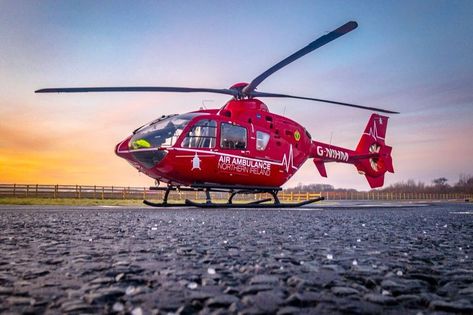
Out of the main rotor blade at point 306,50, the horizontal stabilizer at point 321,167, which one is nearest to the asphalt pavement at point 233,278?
the main rotor blade at point 306,50

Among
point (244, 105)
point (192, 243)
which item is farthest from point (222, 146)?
point (192, 243)

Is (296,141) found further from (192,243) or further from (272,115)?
(192,243)

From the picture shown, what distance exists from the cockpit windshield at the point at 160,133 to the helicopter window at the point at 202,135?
0.96 feet

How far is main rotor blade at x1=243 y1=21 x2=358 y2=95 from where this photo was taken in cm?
761

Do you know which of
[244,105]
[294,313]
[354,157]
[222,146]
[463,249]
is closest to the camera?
[294,313]

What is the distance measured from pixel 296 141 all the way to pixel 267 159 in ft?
5.71

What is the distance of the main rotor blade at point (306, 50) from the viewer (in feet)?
25.0

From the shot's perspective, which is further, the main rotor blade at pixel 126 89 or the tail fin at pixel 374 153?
the tail fin at pixel 374 153

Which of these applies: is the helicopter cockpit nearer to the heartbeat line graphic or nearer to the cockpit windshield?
the cockpit windshield

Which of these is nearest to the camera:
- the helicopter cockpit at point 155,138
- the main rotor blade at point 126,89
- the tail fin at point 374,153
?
the main rotor blade at point 126,89

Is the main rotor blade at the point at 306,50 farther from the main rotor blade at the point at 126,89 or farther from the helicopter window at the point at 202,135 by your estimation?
the helicopter window at the point at 202,135

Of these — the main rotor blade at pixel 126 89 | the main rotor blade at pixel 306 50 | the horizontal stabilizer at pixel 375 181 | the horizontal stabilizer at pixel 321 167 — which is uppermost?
the main rotor blade at pixel 306 50

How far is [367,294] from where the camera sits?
1.12m

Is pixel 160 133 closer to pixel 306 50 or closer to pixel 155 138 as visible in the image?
pixel 155 138
